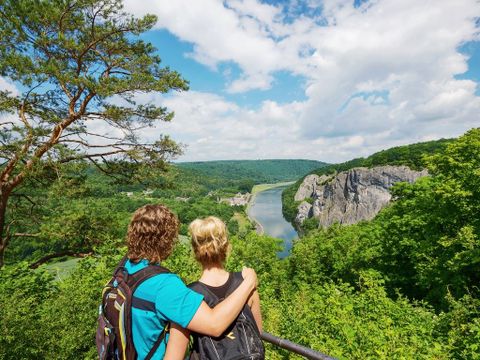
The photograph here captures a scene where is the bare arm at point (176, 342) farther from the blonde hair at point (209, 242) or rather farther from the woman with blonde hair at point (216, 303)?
the blonde hair at point (209, 242)

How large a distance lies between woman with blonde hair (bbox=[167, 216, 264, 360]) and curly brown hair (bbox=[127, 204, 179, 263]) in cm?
16

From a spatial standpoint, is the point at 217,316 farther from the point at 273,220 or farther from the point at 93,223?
the point at 273,220

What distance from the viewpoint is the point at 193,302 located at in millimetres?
1546

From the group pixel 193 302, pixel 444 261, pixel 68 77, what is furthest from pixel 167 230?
pixel 444 261

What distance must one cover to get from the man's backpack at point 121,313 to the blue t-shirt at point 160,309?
22mm

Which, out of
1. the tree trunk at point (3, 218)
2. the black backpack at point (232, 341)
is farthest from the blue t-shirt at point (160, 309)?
the tree trunk at point (3, 218)

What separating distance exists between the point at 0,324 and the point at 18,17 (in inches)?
268

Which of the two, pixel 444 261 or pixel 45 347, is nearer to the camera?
pixel 45 347

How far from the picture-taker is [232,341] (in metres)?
1.67

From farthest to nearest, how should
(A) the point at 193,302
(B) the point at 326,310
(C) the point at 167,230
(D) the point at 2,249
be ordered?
(D) the point at 2,249, (B) the point at 326,310, (C) the point at 167,230, (A) the point at 193,302

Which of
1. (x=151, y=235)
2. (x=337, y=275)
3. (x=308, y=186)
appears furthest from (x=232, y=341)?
(x=308, y=186)

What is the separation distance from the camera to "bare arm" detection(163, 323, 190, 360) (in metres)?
1.57

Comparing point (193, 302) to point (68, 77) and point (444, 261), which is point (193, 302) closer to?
point (68, 77)

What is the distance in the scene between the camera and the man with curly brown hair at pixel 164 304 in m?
1.54
